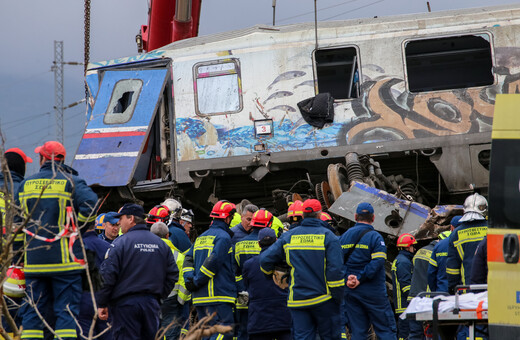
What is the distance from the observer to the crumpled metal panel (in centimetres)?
1264

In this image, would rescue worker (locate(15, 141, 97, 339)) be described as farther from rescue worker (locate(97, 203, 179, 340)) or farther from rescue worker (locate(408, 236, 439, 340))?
rescue worker (locate(408, 236, 439, 340))

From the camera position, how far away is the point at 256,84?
14.6m

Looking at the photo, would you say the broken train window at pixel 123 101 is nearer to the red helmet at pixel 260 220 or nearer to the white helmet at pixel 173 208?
the white helmet at pixel 173 208

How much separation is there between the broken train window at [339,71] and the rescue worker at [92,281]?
294 inches

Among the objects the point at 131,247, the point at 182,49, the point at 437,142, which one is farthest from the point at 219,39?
the point at 131,247

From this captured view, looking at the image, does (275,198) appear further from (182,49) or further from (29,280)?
(29,280)

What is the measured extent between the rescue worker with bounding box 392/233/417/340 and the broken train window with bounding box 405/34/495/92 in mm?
4594

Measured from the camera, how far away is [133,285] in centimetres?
749

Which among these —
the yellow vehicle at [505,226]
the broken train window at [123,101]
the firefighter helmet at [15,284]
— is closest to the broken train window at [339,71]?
the broken train window at [123,101]

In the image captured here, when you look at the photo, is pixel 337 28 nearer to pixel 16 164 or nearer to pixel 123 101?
pixel 123 101

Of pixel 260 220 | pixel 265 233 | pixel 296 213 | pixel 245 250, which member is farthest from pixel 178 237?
pixel 296 213

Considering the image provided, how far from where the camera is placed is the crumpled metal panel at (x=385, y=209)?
41.5 ft

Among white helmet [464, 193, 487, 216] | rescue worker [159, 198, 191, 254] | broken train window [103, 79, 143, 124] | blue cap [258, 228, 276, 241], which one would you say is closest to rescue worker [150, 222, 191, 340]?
rescue worker [159, 198, 191, 254]

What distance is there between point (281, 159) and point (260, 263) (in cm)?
549
